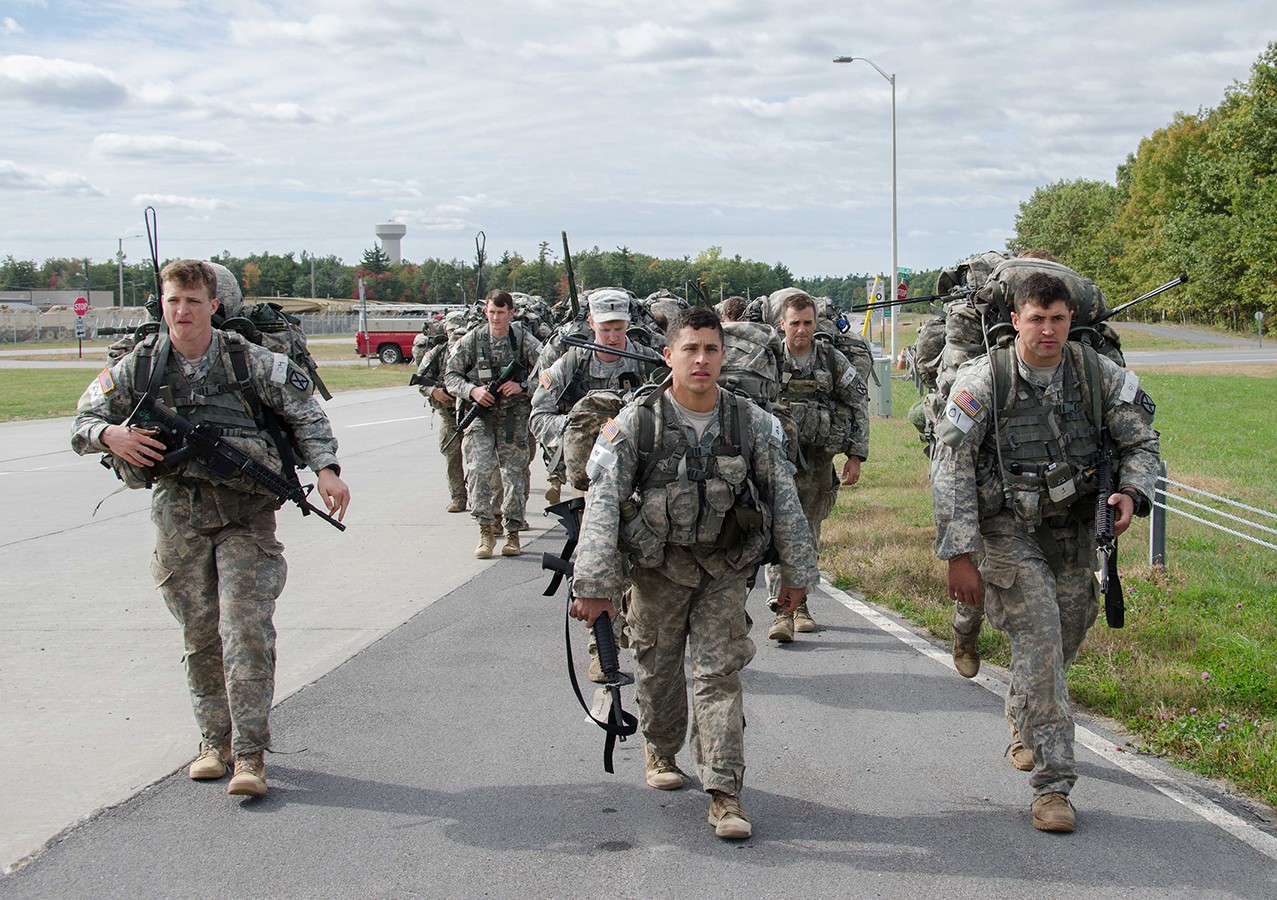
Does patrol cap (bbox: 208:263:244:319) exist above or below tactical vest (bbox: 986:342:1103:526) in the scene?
above

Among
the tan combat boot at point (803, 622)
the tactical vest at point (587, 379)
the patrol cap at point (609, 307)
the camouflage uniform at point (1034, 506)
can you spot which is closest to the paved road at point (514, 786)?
the tan combat boot at point (803, 622)

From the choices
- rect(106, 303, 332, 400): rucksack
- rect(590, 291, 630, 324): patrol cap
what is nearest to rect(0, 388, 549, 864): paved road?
rect(106, 303, 332, 400): rucksack

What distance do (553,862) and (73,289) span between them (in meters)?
147

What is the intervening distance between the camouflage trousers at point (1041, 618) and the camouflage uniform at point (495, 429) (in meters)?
6.02

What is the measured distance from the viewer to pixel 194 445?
4.96 m

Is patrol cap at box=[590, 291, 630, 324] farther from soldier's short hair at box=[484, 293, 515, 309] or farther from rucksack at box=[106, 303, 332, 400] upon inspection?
soldier's short hair at box=[484, 293, 515, 309]

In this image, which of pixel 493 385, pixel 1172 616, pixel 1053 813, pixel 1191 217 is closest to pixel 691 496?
pixel 1053 813

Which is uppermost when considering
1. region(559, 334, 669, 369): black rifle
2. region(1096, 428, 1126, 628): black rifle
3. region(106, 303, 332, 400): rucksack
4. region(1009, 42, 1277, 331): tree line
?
region(1009, 42, 1277, 331): tree line

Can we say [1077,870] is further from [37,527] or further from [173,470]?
[37,527]

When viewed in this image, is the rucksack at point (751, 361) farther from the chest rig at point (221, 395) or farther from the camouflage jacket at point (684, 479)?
the chest rig at point (221, 395)

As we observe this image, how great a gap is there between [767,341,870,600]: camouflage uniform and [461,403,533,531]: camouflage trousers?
3.31m

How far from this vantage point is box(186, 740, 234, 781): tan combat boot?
4.99 m

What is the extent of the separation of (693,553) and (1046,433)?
1475mm

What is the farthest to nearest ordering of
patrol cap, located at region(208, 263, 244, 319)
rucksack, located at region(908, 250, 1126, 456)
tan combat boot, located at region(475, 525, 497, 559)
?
tan combat boot, located at region(475, 525, 497, 559) < patrol cap, located at region(208, 263, 244, 319) < rucksack, located at region(908, 250, 1126, 456)
